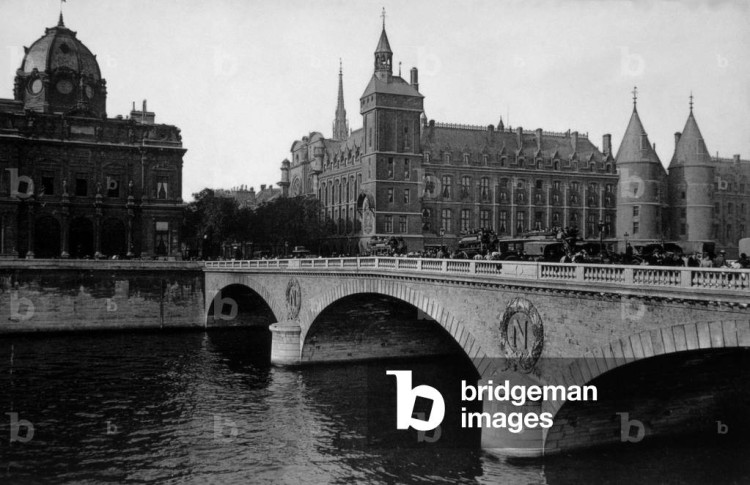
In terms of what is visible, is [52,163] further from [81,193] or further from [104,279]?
[104,279]

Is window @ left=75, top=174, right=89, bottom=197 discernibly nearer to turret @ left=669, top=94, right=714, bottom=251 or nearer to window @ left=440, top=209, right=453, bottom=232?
window @ left=440, top=209, right=453, bottom=232

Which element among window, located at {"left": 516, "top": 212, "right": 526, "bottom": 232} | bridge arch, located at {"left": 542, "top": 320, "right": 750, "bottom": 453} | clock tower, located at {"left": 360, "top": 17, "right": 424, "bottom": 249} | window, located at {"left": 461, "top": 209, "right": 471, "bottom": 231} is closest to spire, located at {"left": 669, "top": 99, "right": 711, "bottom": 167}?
window, located at {"left": 516, "top": 212, "right": 526, "bottom": 232}

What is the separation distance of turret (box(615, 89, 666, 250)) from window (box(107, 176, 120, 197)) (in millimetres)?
68614

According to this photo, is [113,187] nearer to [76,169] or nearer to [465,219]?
[76,169]

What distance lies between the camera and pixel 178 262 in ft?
273

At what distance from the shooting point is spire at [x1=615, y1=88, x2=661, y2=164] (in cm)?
10575

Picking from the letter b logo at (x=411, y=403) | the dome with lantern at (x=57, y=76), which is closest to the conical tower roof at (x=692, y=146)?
the letter b logo at (x=411, y=403)

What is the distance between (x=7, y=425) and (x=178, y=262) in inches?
1791

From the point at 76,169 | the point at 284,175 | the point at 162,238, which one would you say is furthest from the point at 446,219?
the point at 284,175

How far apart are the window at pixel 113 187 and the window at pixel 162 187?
15.8 feet

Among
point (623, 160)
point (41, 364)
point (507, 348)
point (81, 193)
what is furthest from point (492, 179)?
point (507, 348)

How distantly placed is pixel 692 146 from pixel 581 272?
8282 cm

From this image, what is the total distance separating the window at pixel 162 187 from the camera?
307 ft

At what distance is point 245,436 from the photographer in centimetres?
3634
